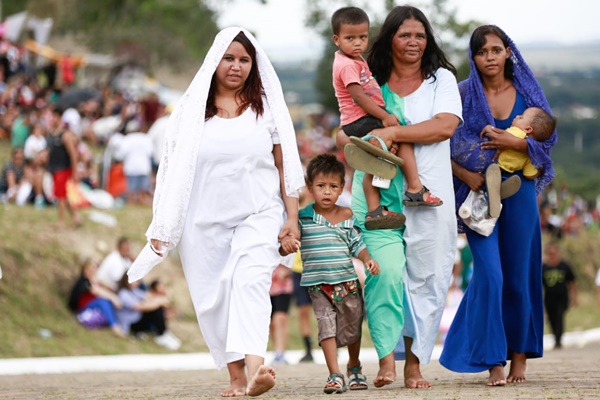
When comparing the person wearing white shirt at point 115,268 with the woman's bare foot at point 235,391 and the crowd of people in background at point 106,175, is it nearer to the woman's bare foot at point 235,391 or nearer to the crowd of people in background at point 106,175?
the crowd of people in background at point 106,175

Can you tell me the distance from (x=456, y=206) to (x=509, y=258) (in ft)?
1.74

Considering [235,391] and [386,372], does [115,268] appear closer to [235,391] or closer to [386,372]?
[235,391]

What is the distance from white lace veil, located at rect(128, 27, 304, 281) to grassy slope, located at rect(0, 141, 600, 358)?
9.33m

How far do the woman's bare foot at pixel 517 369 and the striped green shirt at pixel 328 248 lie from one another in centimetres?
146

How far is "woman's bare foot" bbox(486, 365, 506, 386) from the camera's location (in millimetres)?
8055

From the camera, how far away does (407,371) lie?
26.0 ft

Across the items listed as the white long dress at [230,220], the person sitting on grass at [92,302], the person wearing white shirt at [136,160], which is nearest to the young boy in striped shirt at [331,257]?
the white long dress at [230,220]

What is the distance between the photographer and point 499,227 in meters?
8.41

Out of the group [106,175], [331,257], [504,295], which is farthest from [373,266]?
[106,175]

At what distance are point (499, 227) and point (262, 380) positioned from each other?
2382mm

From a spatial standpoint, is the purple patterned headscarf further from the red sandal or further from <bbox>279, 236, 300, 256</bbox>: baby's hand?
<bbox>279, 236, 300, 256</bbox>: baby's hand

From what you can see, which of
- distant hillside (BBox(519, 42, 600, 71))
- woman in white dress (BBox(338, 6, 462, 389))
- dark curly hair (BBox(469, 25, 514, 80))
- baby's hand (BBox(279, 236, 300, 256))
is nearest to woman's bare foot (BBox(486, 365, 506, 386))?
woman in white dress (BBox(338, 6, 462, 389))

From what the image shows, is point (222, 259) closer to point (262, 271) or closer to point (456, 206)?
point (262, 271)

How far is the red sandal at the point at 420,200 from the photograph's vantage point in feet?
25.5
